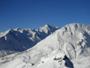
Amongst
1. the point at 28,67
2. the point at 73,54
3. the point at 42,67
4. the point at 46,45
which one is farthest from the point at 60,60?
the point at 46,45

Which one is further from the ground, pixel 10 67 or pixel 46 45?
pixel 46 45

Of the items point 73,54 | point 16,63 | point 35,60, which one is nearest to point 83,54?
point 73,54

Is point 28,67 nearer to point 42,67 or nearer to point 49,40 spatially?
point 42,67

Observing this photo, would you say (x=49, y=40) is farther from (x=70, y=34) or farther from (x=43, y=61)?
(x=43, y=61)

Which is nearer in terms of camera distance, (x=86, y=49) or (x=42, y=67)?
(x=42, y=67)

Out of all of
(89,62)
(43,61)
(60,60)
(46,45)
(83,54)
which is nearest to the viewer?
(60,60)

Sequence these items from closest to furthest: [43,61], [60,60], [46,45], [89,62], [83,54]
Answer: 1. [60,60]
2. [43,61]
3. [89,62]
4. [83,54]
5. [46,45]
